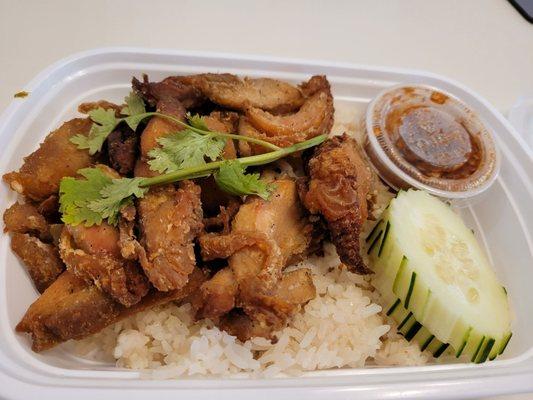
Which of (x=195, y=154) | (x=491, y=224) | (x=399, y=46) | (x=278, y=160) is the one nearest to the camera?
(x=195, y=154)

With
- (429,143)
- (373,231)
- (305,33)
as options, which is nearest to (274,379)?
(373,231)

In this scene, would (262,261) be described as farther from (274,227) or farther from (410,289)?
(410,289)

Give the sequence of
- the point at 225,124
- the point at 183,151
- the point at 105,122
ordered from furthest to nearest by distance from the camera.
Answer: the point at 225,124, the point at 105,122, the point at 183,151

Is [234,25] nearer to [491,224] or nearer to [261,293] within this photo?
[491,224]

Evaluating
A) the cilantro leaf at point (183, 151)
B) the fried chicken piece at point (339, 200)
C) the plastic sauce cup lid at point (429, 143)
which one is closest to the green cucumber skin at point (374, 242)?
the fried chicken piece at point (339, 200)

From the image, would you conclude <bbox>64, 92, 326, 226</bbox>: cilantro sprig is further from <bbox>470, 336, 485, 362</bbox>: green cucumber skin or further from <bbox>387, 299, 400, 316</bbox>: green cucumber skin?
<bbox>470, 336, 485, 362</bbox>: green cucumber skin

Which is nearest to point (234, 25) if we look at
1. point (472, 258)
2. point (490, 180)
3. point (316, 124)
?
point (316, 124)
